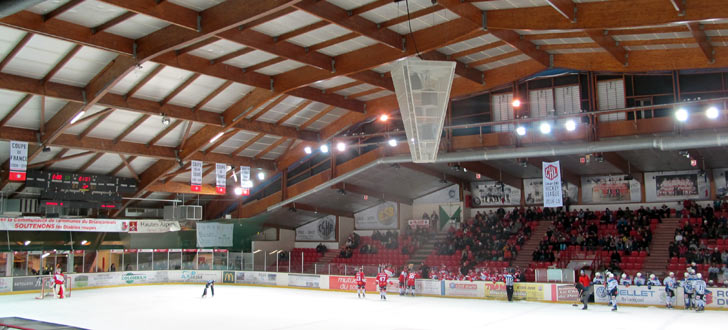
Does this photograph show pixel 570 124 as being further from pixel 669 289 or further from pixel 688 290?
pixel 688 290

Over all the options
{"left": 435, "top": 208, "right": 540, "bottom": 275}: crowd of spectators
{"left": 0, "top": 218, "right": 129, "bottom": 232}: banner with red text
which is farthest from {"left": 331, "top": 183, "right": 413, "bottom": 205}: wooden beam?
{"left": 0, "top": 218, "right": 129, "bottom": 232}: banner with red text

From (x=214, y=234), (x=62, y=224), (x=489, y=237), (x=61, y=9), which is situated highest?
(x=61, y=9)

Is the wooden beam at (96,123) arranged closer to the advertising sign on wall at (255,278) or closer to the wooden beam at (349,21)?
the wooden beam at (349,21)

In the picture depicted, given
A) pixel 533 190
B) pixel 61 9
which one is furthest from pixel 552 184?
pixel 61 9

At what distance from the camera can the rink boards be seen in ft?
70.1

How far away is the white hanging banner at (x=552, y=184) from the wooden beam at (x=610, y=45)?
4.58 meters

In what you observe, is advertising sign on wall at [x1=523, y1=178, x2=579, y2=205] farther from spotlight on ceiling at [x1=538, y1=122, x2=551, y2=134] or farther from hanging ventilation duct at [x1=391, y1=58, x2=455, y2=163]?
hanging ventilation duct at [x1=391, y1=58, x2=455, y2=163]

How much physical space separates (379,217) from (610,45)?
2199 cm

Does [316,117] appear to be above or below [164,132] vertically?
above

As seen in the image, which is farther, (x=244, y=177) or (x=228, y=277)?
(x=228, y=277)

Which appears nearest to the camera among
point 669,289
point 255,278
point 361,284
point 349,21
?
point 349,21

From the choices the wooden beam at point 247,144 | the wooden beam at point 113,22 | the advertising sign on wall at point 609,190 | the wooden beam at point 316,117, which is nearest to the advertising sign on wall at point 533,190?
the advertising sign on wall at point 609,190

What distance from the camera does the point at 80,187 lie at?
30312mm

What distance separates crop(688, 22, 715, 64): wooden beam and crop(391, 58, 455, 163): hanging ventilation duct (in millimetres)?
8428
